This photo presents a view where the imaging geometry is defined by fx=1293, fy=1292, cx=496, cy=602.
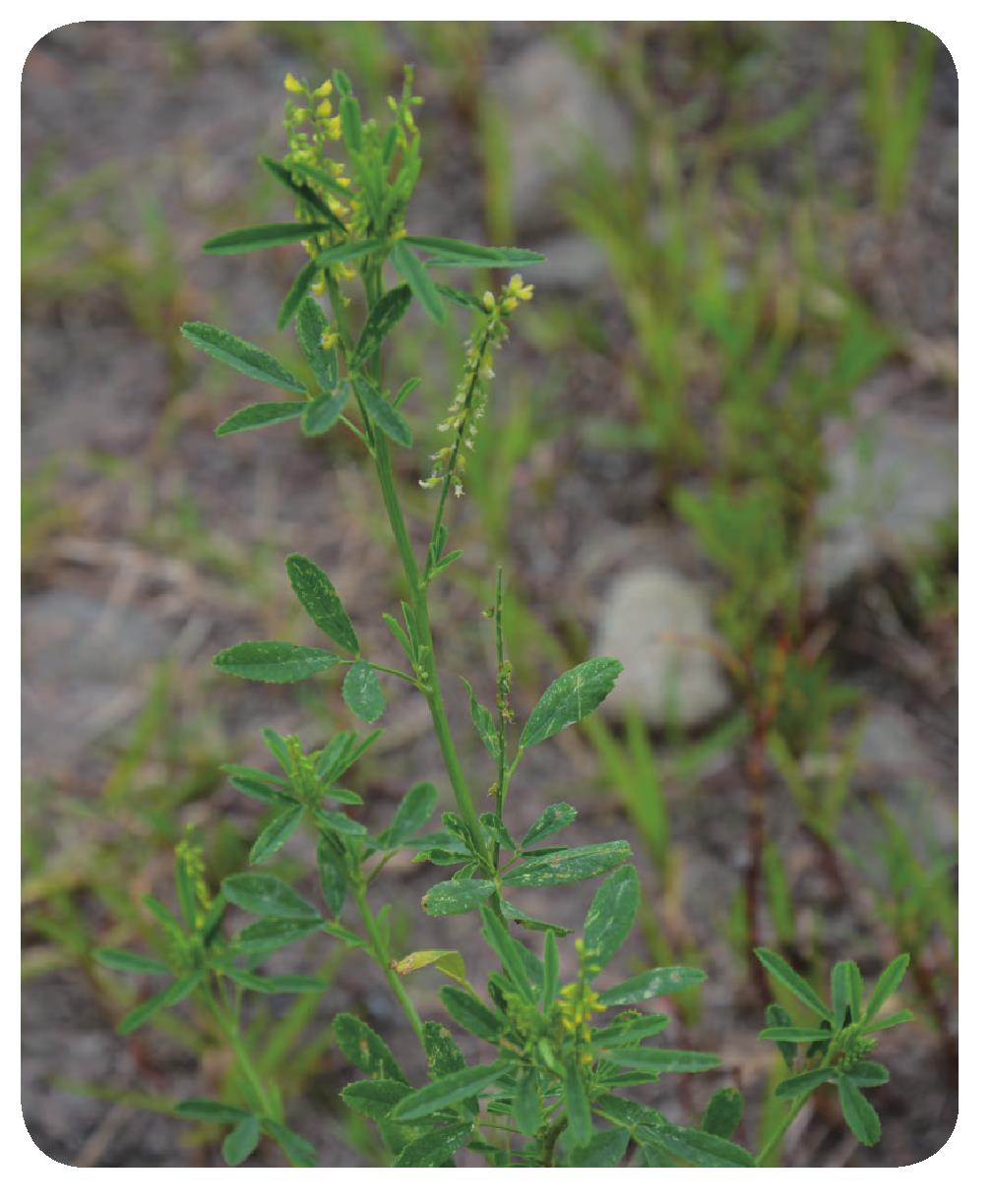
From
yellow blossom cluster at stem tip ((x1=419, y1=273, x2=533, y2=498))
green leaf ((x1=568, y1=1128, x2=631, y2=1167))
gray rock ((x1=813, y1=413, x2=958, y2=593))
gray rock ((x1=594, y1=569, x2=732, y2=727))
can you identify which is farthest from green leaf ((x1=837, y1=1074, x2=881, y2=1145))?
gray rock ((x1=813, y1=413, x2=958, y2=593))

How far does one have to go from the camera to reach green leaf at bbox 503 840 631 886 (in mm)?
751

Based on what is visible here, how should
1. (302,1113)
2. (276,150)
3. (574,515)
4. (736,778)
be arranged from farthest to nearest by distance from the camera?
(276,150) < (574,515) < (736,778) < (302,1113)

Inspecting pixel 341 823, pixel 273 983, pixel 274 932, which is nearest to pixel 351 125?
pixel 341 823

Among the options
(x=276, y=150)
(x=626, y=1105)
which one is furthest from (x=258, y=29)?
(x=626, y=1105)

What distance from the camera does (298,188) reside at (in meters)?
0.62

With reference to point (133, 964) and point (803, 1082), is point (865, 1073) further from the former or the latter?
point (133, 964)

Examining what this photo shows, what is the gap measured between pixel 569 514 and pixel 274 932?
3.77 ft

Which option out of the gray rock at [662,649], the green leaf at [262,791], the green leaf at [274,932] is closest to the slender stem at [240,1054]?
the green leaf at [274,932]

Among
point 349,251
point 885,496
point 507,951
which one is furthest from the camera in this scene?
point 885,496

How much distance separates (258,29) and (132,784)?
4.82 feet

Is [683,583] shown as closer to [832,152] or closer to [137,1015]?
[832,152]

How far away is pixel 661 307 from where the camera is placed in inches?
78.5

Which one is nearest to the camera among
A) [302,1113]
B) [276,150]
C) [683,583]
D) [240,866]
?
[302,1113]

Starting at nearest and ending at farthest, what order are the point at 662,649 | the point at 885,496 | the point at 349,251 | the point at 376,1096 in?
1. the point at 349,251
2. the point at 376,1096
3. the point at 662,649
4. the point at 885,496
